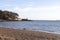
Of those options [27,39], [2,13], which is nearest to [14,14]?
[2,13]

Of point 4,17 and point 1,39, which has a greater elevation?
point 1,39

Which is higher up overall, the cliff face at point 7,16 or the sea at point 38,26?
the sea at point 38,26

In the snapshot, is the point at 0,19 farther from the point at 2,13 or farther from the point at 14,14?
the point at 14,14

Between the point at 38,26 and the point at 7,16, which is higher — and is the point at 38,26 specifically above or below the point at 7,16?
above

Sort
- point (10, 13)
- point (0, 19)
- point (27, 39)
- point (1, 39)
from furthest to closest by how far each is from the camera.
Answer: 1. point (10, 13)
2. point (0, 19)
3. point (27, 39)
4. point (1, 39)

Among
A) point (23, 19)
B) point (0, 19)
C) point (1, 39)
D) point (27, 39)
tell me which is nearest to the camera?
point (1, 39)

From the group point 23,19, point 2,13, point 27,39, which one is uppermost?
point 27,39

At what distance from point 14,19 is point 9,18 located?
8268mm

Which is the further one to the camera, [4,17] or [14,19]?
[14,19]

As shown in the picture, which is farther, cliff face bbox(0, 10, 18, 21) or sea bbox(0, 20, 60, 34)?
cliff face bbox(0, 10, 18, 21)

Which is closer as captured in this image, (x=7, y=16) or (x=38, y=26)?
(x=38, y=26)

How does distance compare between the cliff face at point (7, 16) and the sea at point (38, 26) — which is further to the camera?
the cliff face at point (7, 16)

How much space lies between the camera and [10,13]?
156750 millimetres

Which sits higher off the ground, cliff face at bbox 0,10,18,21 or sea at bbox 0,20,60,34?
sea at bbox 0,20,60,34
